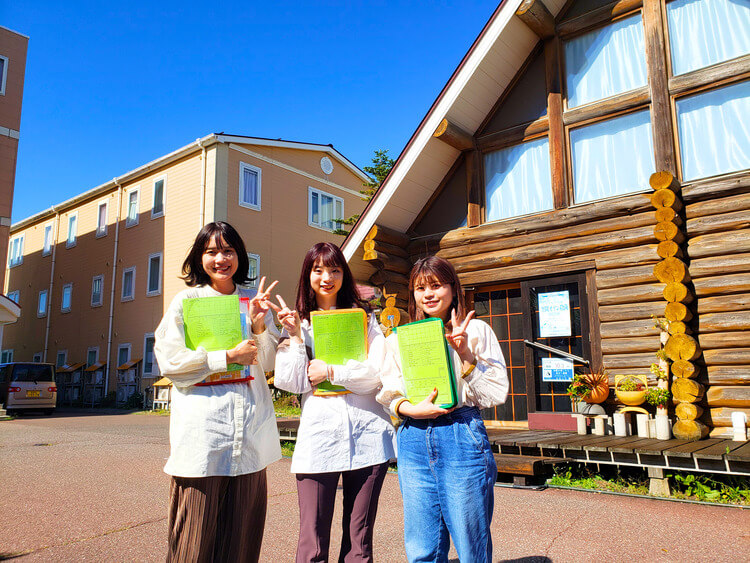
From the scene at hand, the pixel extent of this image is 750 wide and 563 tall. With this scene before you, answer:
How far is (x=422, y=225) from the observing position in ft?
34.6

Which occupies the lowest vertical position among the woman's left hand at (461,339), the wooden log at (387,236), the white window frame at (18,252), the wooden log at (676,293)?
the woman's left hand at (461,339)

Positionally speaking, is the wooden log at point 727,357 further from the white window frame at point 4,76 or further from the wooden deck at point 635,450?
the white window frame at point 4,76

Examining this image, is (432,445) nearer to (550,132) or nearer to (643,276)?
(643,276)

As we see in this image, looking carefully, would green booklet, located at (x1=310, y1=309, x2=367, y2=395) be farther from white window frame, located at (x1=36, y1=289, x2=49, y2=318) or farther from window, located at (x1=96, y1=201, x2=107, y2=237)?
white window frame, located at (x1=36, y1=289, x2=49, y2=318)

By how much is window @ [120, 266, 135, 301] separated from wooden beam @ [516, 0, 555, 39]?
20440 millimetres

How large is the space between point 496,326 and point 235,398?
24.0 feet

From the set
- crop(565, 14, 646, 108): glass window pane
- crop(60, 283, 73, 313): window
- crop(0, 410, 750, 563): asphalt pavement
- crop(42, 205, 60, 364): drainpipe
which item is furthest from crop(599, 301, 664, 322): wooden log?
crop(42, 205, 60, 364): drainpipe

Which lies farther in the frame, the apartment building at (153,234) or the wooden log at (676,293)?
the apartment building at (153,234)

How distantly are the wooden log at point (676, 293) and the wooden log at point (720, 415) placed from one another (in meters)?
1.44

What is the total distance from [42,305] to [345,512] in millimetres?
32277

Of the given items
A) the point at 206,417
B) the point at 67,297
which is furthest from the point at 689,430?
the point at 67,297

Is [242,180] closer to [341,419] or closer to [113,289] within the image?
[113,289]

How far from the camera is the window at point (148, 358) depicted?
74.4 feet

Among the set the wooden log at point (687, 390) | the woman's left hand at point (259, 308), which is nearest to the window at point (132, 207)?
the wooden log at point (687, 390)
